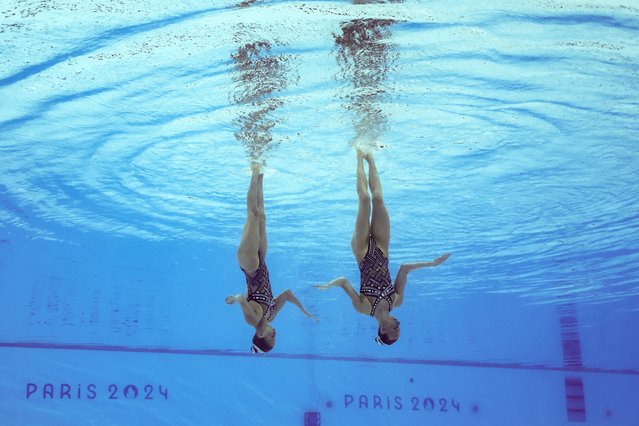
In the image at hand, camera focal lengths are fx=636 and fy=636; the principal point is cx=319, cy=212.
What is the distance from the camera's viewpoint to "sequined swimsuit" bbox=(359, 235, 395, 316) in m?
11.4

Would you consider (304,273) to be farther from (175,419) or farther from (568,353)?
(568,353)

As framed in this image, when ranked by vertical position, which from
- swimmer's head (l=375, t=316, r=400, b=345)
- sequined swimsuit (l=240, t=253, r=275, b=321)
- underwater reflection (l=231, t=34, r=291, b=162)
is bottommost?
swimmer's head (l=375, t=316, r=400, b=345)

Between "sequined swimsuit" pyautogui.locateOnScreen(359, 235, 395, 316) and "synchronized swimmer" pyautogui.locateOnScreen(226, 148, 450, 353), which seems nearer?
"synchronized swimmer" pyautogui.locateOnScreen(226, 148, 450, 353)

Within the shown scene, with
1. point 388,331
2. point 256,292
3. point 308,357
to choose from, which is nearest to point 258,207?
point 256,292

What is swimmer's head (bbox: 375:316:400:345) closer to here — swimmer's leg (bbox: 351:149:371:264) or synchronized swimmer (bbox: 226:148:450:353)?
synchronized swimmer (bbox: 226:148:450:353)

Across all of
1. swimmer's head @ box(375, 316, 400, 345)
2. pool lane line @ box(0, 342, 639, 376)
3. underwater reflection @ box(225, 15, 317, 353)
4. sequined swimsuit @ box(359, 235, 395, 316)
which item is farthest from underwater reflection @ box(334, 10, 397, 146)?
pool lane line @ box(0, 342, 639, 376)

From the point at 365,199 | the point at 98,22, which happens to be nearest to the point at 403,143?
the point at 365,199

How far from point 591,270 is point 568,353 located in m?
11.1

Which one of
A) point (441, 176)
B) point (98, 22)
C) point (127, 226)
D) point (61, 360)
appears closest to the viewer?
point (98, 22)

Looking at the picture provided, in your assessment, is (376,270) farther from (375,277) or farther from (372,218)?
(372,218)

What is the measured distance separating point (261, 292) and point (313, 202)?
20.7 feet

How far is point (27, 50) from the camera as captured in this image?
10.6m

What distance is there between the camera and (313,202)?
57.5 ft

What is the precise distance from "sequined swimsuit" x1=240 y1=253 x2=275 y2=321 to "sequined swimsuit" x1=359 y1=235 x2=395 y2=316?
5.44 ft
